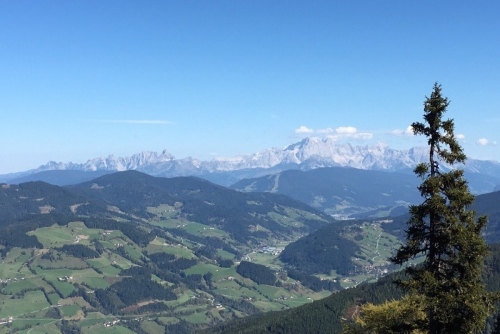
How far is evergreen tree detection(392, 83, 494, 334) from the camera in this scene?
23672 millimetres

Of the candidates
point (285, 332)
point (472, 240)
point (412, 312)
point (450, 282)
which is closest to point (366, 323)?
point (412, 312)

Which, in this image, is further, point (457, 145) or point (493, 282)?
point (493, 282)

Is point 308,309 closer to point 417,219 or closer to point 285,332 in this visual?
point 285,332

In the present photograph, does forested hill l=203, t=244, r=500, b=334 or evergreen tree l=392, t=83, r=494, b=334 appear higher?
evergreen tree l=392, t=83, r=494, b=334

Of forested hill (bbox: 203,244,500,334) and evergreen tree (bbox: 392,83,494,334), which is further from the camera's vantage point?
forested hill (bbox: 203,244,500,334)

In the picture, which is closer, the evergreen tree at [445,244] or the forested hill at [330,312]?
the evergreen tree at [445,244]

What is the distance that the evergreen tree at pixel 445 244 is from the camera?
23.7 metres

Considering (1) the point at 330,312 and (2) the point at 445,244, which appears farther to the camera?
(1) the point at 330,312

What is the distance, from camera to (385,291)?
182500 millimetres

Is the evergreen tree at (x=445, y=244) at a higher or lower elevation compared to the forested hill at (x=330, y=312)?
higher

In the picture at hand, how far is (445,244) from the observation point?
24.5 meters

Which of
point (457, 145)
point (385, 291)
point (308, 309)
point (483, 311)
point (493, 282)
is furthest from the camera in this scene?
point (308, 309)

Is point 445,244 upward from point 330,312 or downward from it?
upward

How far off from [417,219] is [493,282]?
6577 inches
